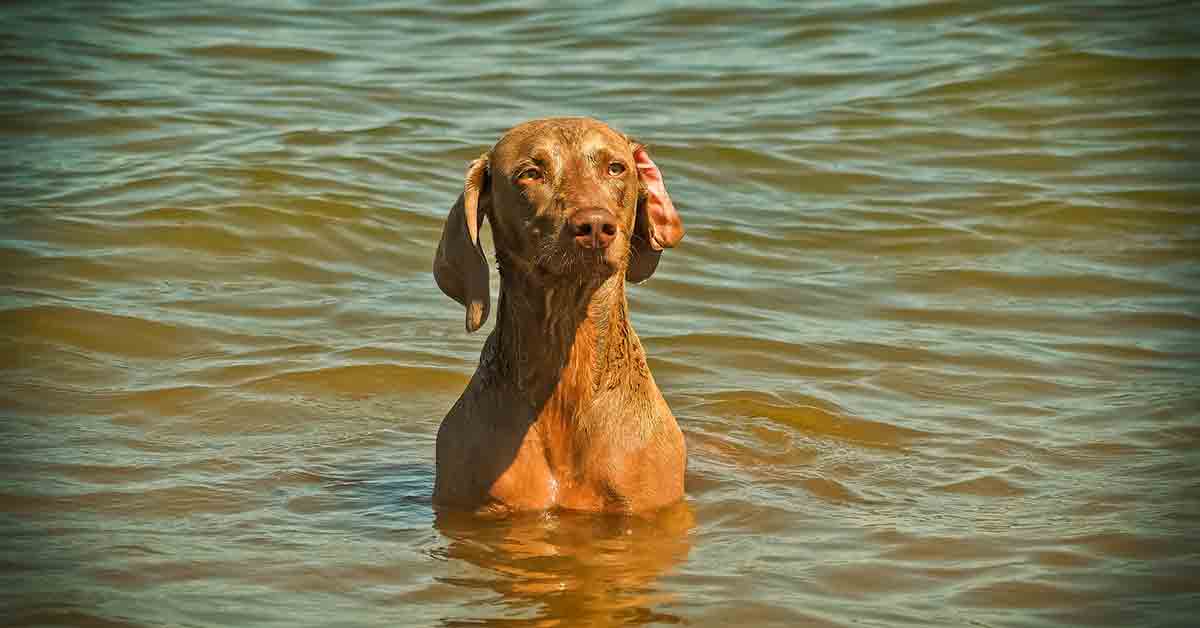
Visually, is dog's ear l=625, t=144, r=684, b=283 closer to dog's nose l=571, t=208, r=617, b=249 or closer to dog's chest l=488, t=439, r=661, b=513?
dog's nose l=571, t=208, r=617, b=249

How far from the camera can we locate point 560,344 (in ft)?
18.9

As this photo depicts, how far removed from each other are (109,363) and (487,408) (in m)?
2.95

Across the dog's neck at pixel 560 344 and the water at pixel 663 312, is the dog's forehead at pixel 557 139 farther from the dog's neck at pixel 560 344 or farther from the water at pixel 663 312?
the water at pixel 663 312

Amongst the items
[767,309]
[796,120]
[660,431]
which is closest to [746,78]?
[796,120]

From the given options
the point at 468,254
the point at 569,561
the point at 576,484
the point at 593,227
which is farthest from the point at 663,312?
Result: the point at 593,227

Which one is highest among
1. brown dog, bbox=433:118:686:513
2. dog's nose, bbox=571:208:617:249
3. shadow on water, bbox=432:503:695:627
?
dog's nose, bbox=571:208:617:249

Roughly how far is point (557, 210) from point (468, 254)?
422 mm

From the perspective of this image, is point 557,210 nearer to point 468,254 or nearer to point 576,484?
point 468,254

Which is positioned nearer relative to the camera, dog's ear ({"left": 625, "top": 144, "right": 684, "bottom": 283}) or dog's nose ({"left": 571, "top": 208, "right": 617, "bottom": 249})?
dog's nose ({"left": 571, "top": 208, "right": 617, "bottom": 249})

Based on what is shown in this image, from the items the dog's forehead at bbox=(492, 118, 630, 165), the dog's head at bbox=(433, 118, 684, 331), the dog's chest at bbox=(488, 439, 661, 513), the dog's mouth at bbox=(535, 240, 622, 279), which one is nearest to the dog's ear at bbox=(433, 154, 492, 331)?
the dog's head at bbox=(433, 118, 684, 331)

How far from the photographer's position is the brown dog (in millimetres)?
5598

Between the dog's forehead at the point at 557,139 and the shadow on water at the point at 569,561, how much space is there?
1254 millimetres

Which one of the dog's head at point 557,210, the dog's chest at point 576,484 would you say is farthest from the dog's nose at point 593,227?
the dog's chest at point 576,484

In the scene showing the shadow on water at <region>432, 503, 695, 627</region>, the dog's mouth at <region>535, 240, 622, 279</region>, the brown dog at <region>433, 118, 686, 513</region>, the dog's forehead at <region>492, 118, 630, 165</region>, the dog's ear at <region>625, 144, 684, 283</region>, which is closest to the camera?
the shadow on water at <region>432, 503, 695, 627</region>
